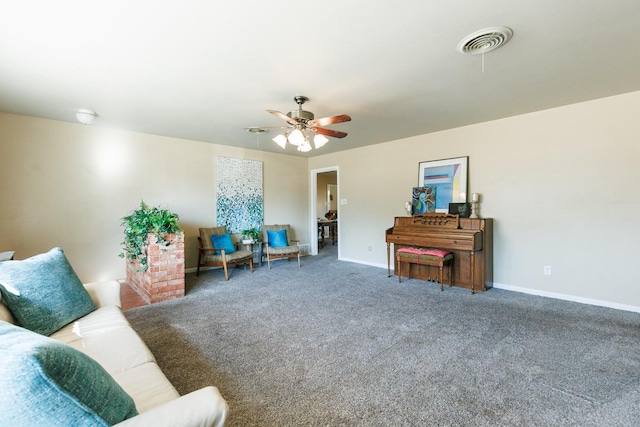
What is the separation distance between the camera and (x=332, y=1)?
5.61 feet

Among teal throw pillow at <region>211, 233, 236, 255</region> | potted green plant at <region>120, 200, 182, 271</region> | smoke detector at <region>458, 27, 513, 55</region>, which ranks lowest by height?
teal throw pillow at <region>211, 233, 236, 255</region>

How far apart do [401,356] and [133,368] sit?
1.81 metres

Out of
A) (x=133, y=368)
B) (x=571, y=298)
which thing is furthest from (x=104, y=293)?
(x=571, y=298)

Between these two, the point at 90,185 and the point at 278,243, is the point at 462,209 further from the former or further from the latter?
the point at 90,185

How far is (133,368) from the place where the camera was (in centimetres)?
146

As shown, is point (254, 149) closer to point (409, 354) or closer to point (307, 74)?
point (307, 74)

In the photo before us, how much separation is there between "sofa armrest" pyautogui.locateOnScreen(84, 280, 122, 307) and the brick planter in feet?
3.99

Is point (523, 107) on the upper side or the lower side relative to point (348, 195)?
upper

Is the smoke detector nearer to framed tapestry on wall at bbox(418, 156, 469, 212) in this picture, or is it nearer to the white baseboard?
framed tapestry on wall at bbox(418, 156, 469, 212)

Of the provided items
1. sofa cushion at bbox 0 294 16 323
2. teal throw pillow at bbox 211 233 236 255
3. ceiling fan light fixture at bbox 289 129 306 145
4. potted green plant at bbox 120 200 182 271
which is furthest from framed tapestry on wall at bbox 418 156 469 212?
sofa cushion at bbox 0 294 16 323

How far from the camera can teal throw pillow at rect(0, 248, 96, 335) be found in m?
1.64

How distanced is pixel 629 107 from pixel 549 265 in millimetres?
1948

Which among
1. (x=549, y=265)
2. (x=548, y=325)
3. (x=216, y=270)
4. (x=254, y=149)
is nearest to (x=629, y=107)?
(x=549, y=265)

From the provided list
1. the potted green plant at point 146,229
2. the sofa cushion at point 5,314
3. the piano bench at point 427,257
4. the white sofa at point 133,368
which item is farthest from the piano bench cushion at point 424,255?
the sofa cushion at point 5,314
